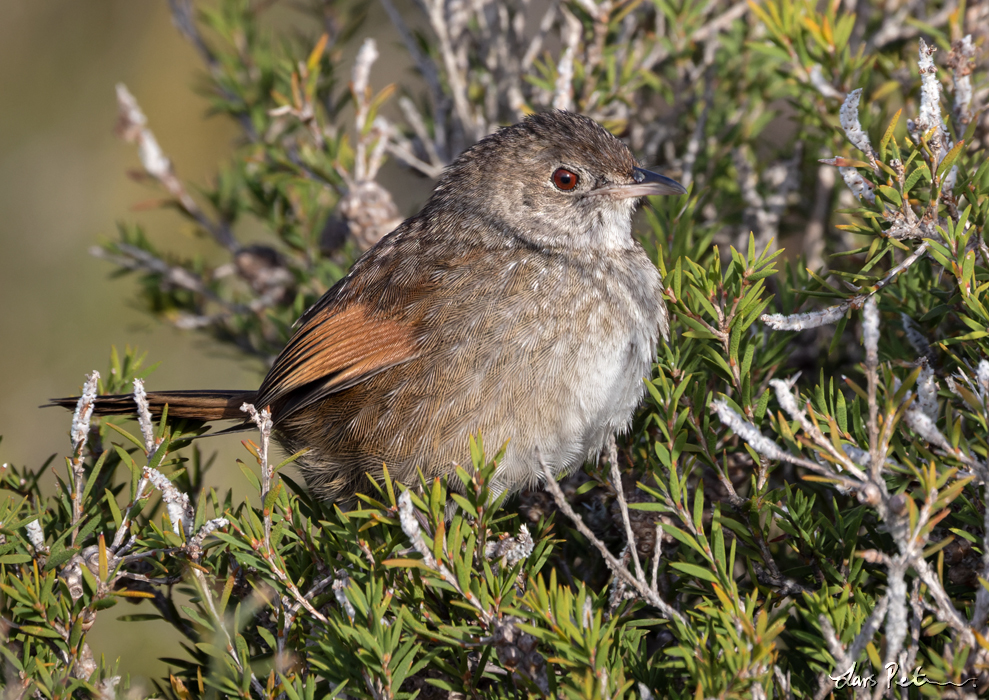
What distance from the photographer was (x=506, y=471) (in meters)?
2.55

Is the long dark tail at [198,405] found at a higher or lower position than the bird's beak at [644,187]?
lower

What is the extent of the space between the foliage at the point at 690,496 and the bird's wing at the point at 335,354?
0.42m

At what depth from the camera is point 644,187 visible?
2979 mm

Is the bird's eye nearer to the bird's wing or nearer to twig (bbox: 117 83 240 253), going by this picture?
the bird's wing

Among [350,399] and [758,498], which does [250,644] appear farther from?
[758,498]

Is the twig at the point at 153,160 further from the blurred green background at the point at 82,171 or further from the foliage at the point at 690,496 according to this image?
the blurred green background at the point at 82,171

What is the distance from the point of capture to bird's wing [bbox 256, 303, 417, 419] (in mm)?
2807

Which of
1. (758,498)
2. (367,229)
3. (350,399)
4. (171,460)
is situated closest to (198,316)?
(367,229)

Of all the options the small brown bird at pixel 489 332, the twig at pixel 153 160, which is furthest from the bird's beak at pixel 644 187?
the twig at pixel 153 160

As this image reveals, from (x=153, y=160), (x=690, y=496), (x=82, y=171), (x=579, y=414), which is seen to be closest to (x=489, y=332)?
(x=579, y=414)

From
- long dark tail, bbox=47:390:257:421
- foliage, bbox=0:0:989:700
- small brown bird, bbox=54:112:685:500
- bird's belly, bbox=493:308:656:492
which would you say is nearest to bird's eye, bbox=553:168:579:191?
small brown bird, bbox=54:112:685:500

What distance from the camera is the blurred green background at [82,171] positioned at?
594 cm

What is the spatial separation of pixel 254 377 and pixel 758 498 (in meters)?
5.36

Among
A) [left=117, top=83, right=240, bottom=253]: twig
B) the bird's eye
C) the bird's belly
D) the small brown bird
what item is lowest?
the bird's belly
